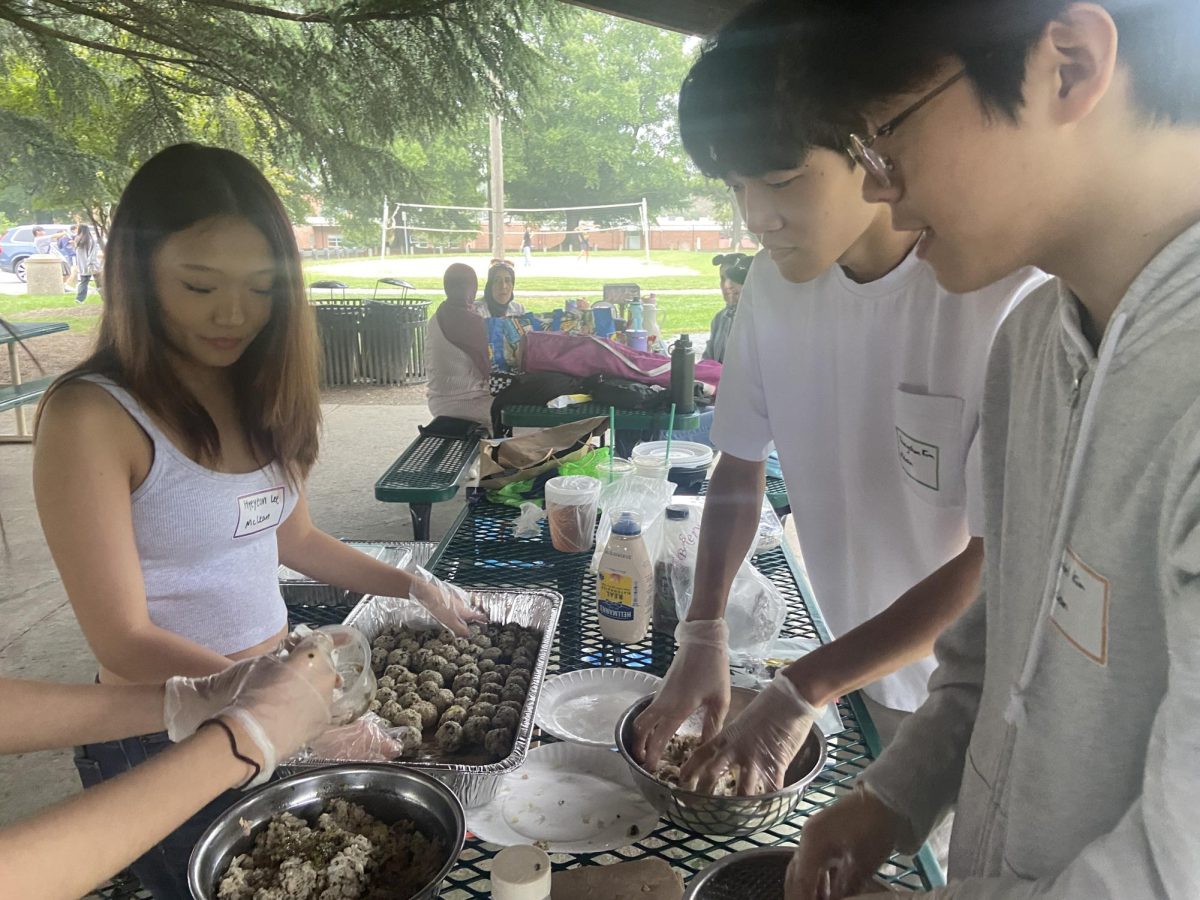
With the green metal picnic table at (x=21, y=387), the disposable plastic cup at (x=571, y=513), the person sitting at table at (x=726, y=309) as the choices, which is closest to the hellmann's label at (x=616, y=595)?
the disposable plastic cup at (x=571, y=513)

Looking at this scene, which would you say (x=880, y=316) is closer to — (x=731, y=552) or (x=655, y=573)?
(x=731, y=552)

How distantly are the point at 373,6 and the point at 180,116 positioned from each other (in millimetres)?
908

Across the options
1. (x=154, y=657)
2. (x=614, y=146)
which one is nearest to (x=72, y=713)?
(x=154, y=657)

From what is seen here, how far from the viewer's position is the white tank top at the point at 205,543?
1452 millimetres

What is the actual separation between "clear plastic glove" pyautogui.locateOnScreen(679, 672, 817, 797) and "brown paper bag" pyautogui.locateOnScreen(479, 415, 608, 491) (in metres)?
1.56

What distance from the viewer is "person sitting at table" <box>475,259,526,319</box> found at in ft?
20.3

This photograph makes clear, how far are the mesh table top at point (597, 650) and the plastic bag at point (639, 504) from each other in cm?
11

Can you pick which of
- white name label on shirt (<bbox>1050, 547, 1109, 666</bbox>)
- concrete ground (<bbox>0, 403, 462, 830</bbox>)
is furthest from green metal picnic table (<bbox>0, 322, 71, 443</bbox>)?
white name label on shirt (<bbox>1050, 547, 1109, 666</bbox>)

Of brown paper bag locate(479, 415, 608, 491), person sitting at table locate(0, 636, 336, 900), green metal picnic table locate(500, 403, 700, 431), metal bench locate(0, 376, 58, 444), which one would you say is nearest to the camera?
person sitting at table locate(0, 636, 336, 900)

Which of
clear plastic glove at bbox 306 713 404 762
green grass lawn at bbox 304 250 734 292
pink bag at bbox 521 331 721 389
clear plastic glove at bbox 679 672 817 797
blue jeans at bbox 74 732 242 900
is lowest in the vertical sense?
blue jeans at bbox 74 732 242 900

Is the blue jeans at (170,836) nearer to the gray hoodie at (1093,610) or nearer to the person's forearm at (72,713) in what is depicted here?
the person's forearm at (72,713)

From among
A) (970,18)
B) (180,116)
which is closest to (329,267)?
(180,116)

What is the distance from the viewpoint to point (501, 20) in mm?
2523

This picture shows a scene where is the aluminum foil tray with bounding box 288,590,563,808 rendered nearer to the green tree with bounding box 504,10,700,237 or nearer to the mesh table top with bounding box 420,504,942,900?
the mesh table top with bounding box 420,504,942,900
